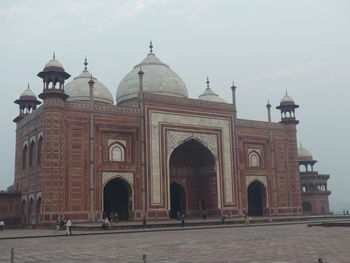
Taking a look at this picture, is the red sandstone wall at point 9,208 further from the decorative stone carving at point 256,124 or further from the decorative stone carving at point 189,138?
the decorative stone carving at point 256,124

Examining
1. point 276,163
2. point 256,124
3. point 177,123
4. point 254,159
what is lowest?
point 276,163

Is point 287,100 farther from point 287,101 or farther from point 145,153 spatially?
point 145,153

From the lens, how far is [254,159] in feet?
97.9

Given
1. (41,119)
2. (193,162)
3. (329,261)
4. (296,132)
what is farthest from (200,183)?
(329,261)

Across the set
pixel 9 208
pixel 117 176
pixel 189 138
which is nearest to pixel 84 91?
pixel 117 176

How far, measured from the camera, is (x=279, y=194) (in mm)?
30016

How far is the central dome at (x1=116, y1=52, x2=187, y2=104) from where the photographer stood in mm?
28938

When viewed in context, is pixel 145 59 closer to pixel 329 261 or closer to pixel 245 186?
pixel 245 186

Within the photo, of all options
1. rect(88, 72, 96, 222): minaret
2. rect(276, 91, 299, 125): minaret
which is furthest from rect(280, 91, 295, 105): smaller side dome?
rect(88, 72, 96, 222): minaret

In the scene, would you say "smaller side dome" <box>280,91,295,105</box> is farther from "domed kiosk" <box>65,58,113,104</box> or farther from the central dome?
"domed kiosk" <box>65,58,113,104</box>

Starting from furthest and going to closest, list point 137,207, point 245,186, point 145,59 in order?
point 145,59, point 245,186, point 137,207

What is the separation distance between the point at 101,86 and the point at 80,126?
615cm

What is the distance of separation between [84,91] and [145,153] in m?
6.15

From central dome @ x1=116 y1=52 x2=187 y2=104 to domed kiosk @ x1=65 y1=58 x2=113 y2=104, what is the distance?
3.85 ft
